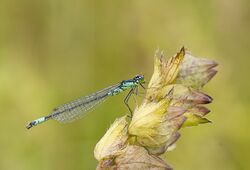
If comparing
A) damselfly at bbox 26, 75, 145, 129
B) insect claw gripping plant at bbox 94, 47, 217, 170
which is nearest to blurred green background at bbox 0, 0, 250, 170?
damselfly at bbox 26, 75, 145, 129

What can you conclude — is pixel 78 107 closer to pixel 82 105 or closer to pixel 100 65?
pixel 82 105

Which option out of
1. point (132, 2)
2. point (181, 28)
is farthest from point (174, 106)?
point (132, 2)

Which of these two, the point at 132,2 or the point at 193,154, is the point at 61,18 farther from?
Answer: the point at 193,154

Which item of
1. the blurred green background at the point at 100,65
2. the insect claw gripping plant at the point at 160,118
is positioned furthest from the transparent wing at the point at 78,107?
the blurred green background at the point at 100,65

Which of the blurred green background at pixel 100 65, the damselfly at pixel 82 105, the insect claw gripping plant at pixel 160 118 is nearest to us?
the insect claw gripping plant at pixel 160 118

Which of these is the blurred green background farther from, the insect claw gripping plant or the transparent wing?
the insect claw gripping plant

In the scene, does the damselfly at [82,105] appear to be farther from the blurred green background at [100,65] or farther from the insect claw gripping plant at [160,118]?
the blurred green background at [100,65]
